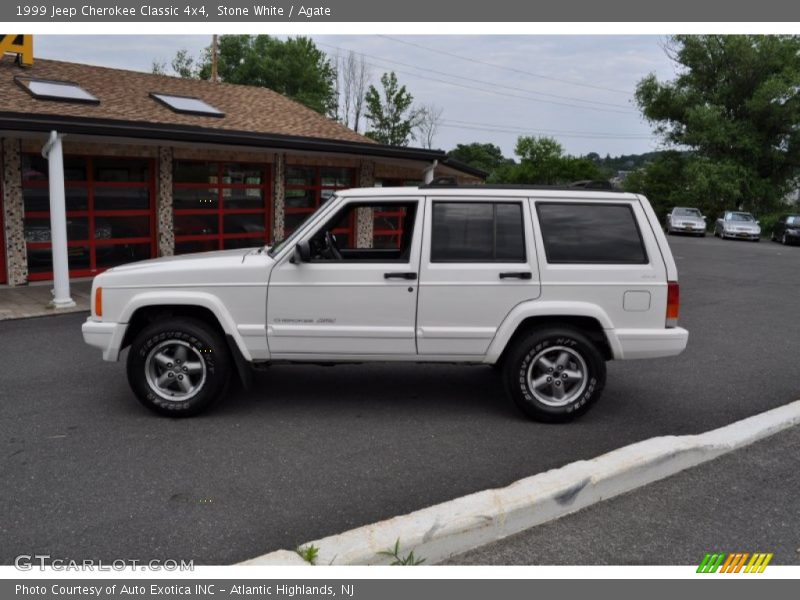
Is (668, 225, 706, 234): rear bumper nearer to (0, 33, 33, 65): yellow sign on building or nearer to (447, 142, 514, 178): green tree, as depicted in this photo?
(0, 33, 33, 65): yellow sign on building

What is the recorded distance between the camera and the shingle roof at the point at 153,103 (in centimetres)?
1337

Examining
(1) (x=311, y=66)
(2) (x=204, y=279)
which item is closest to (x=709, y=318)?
(2) (x=204, y=279)

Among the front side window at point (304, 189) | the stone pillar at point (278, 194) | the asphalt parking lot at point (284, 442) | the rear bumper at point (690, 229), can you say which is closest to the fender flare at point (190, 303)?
the asphalt parking lot at point (284, 442)

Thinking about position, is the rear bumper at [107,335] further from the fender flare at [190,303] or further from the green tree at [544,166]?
the green tree at [544,166]

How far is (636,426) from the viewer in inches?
223

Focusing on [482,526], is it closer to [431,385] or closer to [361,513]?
[361,513]

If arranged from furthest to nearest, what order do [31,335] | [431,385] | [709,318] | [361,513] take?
[709,318] < [31,335] < [431,385] < [361,513]

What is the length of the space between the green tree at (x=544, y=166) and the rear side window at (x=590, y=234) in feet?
217

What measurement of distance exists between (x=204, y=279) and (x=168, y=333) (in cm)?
53

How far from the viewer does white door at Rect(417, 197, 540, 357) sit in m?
5.49

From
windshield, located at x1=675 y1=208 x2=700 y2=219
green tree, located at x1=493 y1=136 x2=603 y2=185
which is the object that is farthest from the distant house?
green tree, located at x1=493 y1=136 x2=603 y2=185

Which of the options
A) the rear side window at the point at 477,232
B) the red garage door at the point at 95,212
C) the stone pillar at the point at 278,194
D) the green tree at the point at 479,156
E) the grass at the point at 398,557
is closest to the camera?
the grass at the point at 398,557

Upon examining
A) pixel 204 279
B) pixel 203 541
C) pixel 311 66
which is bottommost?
pixel 203 541

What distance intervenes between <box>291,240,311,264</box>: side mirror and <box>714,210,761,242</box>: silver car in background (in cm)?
3381
